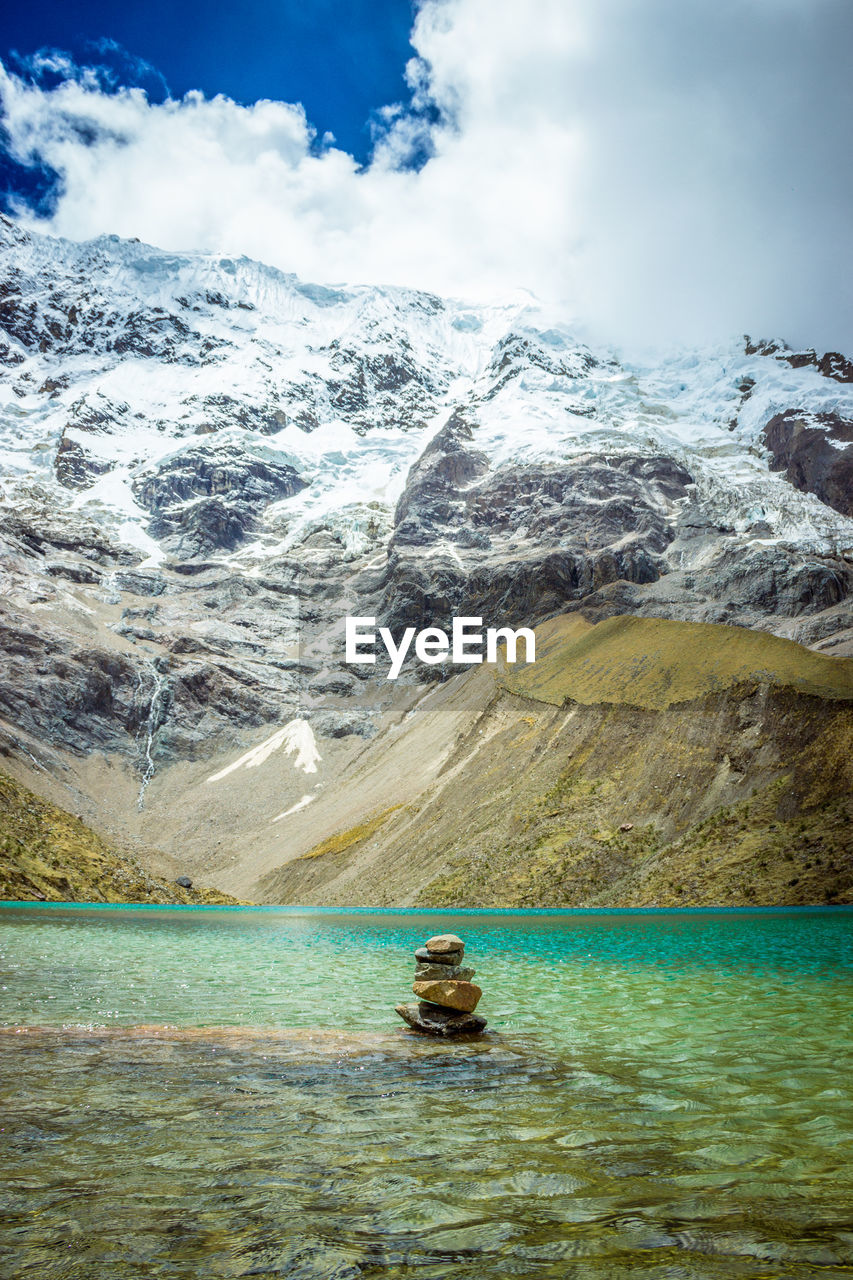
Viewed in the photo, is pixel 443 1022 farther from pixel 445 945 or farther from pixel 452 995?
pixel 445 945

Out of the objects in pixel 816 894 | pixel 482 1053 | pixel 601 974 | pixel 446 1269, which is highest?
pixel 446 1269

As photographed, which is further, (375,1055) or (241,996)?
(241,996)

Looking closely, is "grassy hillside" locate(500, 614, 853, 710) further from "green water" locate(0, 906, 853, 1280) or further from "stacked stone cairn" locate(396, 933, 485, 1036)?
"stacked stone cairn" locate(396, 933, 485, 1036)

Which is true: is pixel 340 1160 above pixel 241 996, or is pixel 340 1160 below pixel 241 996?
above

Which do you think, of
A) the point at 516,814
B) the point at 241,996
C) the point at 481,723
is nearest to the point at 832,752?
the point at 516,814

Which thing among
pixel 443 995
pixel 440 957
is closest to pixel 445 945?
pixel 440 957

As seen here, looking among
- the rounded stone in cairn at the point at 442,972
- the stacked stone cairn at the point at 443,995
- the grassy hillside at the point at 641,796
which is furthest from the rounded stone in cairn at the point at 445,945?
the grassy hillside at the point at 641,796

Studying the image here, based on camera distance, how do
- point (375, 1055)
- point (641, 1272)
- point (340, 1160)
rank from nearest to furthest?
A: point (641, 1272) < point (340, 1160) < point (375, 1055)

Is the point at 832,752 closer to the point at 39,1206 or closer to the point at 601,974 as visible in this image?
the point at 601,974

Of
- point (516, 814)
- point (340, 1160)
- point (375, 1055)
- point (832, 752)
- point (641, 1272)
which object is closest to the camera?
point (641, 1272)
